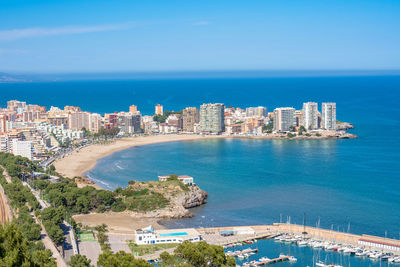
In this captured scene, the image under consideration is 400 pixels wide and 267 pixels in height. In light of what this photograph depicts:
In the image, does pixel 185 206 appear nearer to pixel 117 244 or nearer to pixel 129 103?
pixel 117 244

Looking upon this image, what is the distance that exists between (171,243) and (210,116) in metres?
28.4

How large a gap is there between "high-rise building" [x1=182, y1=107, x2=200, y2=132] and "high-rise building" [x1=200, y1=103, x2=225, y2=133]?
1459 millimetres

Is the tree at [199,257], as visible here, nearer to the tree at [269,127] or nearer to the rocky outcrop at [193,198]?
→ the rocky outcrop at [193,198]

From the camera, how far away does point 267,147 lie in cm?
3625

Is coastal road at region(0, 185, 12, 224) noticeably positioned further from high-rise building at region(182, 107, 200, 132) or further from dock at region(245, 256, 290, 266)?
high-rise building at region(182, 107, 200, 132)

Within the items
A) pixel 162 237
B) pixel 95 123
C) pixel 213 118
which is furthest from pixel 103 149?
pixel 162 237

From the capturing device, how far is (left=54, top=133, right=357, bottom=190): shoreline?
2835cm

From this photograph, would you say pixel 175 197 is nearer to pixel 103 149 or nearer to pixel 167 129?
pixel 103 149

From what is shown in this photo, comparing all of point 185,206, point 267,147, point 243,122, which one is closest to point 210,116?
point 243,122

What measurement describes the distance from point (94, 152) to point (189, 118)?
12.7 meters

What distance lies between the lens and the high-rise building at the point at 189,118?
45406 millimetres

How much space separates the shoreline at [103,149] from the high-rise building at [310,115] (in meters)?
Answer: 2.98

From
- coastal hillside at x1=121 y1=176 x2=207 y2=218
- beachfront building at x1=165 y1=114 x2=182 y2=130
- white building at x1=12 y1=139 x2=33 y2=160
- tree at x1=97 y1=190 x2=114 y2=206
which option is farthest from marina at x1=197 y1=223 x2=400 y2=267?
beachfront building at x1=165 y1=114 x2=182 y2=130

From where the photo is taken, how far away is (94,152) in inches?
1368
